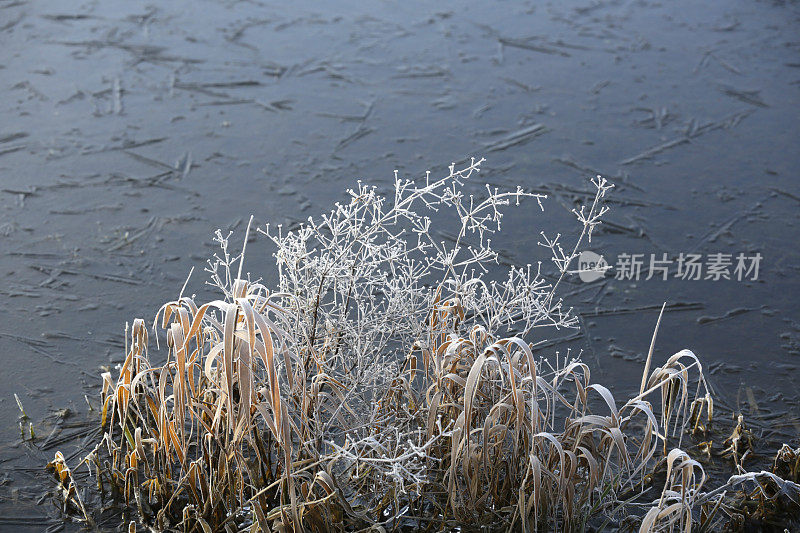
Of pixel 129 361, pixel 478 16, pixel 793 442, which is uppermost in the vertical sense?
pixel 478 16

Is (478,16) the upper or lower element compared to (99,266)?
upper

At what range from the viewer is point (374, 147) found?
12.6ft

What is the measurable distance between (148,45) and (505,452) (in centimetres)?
362

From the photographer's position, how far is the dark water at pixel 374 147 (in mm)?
2732

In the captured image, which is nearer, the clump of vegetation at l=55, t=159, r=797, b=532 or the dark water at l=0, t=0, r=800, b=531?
the clump of vegetation at l=55, t=159, r=797, b=532

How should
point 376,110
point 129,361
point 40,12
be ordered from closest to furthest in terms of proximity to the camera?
point 129,361
point 376,110
point 40,12

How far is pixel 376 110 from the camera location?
4.13 meters

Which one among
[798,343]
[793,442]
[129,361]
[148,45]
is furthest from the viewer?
[148,45]

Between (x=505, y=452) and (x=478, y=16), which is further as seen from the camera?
(x=478, y=16)

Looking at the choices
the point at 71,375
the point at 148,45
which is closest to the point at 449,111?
the point at 148,45

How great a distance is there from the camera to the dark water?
108 inches

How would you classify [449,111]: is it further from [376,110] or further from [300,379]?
[300,379]

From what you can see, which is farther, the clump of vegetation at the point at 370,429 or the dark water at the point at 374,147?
the dark water at the point at 374,147

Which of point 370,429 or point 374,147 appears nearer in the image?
point 370,429
